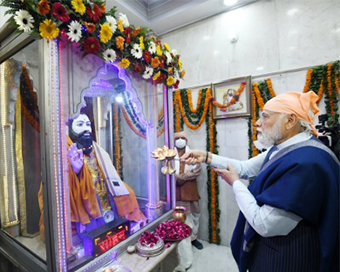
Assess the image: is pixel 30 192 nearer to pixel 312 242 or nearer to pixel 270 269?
pixel 270 269

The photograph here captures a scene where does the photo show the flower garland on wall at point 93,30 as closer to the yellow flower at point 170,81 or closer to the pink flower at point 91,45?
the pink flower at point 91,45

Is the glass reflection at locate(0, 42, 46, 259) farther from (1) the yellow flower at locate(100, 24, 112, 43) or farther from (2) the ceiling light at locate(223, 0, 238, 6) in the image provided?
(2) the ceiling light at locate(223, 0, 238, 6)

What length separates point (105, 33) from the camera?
1291mm

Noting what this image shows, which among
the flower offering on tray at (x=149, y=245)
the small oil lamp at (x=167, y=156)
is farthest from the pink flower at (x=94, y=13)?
the flower offering on tray at (x=149, y=245)

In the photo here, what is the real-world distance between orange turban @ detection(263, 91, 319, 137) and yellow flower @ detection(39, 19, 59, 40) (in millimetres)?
1470

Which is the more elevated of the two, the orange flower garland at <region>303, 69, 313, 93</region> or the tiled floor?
the orange flower garland at <region>303, 69, 313, 93</region>

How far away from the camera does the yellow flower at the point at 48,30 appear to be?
104 cm

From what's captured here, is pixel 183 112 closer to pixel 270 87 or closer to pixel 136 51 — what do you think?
pixel 270 87

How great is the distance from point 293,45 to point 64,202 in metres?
3.28

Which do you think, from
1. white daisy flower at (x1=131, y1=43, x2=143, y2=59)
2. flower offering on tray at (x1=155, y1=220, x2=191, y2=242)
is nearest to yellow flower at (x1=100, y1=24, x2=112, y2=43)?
white daisy flower at (x1=131, y1=43, x2=143, y2=59)

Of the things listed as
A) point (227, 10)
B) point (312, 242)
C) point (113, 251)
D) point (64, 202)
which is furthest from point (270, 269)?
point (227, 10)

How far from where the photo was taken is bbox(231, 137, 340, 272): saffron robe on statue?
104cm

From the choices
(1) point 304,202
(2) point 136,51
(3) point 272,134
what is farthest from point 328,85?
(2) point 136,51

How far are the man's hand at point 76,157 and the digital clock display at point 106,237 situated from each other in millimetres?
469
